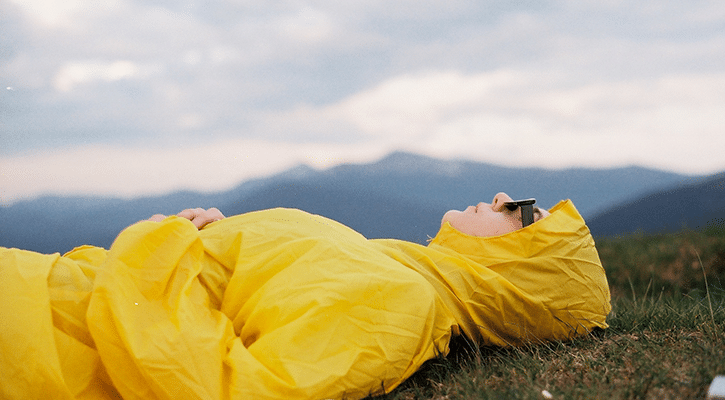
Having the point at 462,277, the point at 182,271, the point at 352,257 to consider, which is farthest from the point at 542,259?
the point at 182,271

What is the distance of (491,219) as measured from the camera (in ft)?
9.42

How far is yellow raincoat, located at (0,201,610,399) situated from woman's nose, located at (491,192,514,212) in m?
0.41

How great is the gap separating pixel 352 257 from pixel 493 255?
32.9 inches

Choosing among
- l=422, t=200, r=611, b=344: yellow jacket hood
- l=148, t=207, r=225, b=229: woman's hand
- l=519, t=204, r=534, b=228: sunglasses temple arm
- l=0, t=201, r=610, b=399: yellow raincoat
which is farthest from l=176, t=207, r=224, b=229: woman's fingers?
l=519, t=204, r=534, b=228: sunglasses temple arm

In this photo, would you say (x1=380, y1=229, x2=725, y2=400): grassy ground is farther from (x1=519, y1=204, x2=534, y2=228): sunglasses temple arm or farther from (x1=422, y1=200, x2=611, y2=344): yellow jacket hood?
(x1=519, y1=204, x2=534, y2=228): sunglasses temple arm

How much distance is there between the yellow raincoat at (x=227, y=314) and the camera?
1973 millimetres

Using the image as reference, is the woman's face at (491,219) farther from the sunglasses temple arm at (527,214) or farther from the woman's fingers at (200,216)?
the woman's fingers at (200,216)

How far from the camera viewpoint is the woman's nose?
9.46 ft

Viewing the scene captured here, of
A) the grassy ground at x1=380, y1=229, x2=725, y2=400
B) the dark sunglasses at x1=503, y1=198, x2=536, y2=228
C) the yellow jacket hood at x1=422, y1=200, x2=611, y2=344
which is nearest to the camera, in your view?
the grassy ground at x1=380, y1=229, x2=725, y2=400

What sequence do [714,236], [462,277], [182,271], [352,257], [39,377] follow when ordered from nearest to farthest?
[39,377] < [182,271] < [352,257] < [462,277] < [714,236]

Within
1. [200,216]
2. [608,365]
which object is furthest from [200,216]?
[608,365]

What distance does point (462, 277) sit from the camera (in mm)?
2676

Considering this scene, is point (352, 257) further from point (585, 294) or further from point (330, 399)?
point (585, 294)

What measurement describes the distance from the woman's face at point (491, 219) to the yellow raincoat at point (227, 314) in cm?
29
